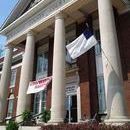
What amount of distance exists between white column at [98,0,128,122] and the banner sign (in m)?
5.08

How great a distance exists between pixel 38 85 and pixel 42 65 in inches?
252

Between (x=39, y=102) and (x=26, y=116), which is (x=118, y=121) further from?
(x=39, y=102)

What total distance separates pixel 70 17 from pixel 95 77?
16.1 ft

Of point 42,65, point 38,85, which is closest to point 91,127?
point 38,85

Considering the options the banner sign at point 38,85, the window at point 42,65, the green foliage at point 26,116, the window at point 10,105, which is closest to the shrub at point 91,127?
the green foliage at point 26,116

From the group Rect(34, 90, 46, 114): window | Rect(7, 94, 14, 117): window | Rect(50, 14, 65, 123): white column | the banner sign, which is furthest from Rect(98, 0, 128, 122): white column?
Rect(7, 94, 14, 117): window

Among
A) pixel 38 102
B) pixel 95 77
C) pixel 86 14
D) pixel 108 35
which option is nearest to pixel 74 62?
pixel 95 77

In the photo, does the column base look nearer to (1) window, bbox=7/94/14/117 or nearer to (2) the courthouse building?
(2) the courthouse building

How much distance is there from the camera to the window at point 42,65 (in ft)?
67.5

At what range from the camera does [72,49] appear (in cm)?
1191

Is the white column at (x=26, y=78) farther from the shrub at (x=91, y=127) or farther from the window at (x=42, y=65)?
the shrub at (x=91, y=127)

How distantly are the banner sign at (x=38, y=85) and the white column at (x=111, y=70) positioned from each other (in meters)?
5.08

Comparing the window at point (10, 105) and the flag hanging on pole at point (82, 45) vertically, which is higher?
the flag hanging on pole at point (82, 45)

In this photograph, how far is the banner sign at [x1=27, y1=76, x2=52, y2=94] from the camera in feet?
48.0
